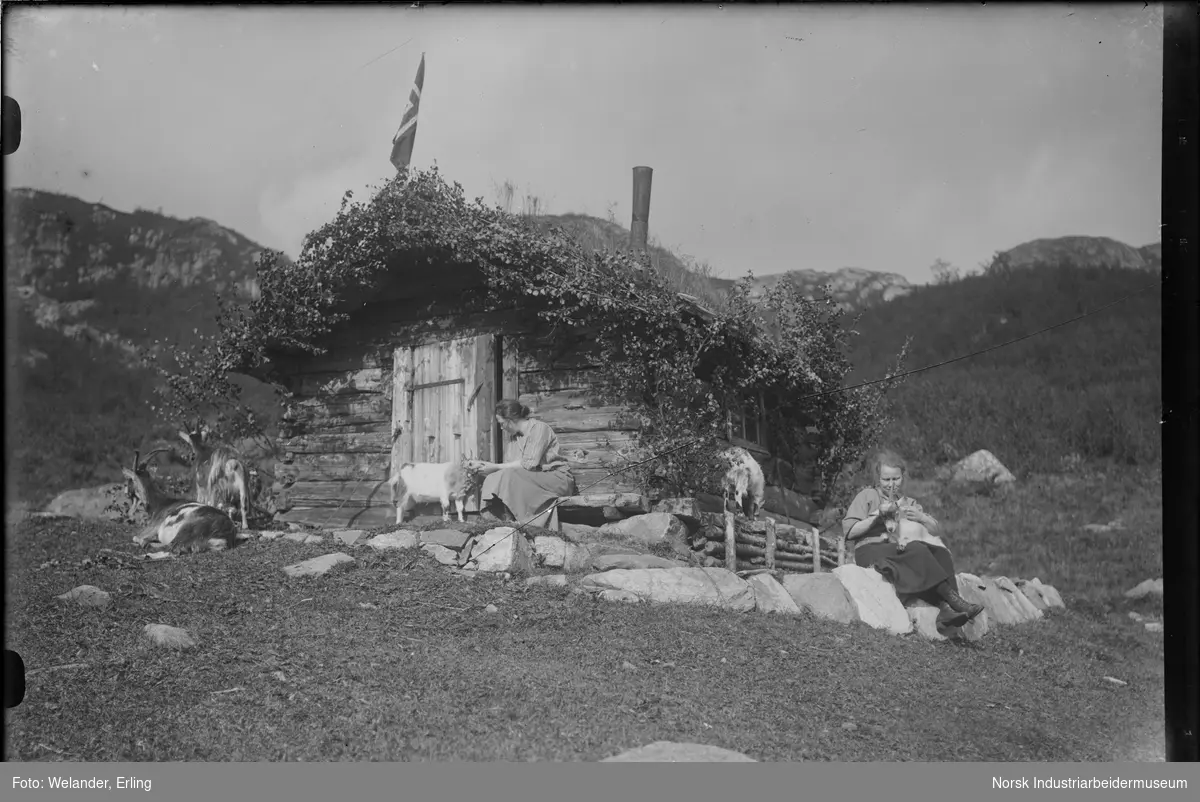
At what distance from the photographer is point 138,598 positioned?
23.4 ft

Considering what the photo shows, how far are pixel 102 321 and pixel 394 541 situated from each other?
29.2m

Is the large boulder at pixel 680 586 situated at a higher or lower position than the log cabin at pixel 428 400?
lower

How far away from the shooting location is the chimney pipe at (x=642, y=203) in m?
12.9

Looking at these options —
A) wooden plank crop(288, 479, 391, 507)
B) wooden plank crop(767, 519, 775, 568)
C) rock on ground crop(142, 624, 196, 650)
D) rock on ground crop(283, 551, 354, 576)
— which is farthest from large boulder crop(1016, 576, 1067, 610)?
rock on ground crop(142, 624, 196, 650)

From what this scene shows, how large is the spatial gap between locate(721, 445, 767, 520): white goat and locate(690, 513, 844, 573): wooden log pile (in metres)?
0.40

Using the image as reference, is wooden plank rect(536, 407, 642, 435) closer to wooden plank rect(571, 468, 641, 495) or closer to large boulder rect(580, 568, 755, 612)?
wooden plank rect(571, 468, 641, 495)

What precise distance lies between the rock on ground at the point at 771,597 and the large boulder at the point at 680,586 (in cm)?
12

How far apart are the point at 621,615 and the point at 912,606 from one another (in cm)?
292

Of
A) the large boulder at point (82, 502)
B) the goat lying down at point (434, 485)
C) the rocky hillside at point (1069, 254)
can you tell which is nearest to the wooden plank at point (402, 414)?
the goat lying down at point (434, 485)

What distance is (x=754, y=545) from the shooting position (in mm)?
10547

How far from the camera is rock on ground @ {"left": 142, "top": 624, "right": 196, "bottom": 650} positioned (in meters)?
5.96

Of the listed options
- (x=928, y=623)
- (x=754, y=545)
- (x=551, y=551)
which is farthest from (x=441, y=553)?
(x=928, y=623)

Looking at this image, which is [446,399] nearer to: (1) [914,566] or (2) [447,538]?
(2) [447,538]

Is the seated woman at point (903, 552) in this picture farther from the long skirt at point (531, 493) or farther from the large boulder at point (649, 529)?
the long skirt at point (531, 493)
